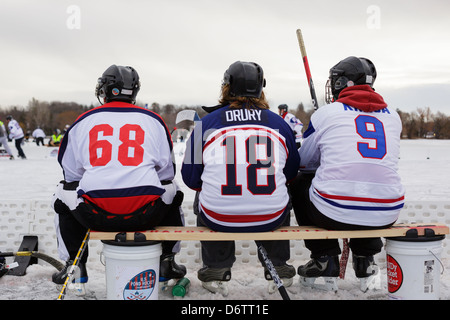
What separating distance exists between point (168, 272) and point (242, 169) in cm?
109

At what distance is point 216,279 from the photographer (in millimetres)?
2906

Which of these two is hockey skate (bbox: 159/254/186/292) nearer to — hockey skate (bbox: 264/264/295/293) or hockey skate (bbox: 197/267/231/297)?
hockey skate (bbox: 197/267/231/297)

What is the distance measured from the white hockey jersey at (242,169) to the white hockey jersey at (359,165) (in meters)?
0.28

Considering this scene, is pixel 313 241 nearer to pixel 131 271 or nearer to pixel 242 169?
pixel 242 169

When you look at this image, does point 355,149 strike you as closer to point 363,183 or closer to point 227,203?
point 363,183

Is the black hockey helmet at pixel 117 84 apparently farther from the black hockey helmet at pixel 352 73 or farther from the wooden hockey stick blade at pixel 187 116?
the black hockey helmet at pixel 352 73

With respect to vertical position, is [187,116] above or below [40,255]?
above

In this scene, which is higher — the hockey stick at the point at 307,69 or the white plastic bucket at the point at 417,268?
the hockey stick at the point at 307,69

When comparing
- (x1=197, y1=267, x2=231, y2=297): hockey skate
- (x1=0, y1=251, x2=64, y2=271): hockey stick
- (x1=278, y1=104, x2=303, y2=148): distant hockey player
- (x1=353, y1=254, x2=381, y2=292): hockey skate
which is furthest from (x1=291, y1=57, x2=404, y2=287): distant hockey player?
(x1=278, y1=104, x2=303, y2=148): distant hockey player

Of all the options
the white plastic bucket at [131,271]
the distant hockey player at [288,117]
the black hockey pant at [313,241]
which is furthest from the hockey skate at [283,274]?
the distant hockey player at [288,117]

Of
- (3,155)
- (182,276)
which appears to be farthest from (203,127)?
(3,155)

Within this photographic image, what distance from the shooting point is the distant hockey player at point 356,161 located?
2.57 metres

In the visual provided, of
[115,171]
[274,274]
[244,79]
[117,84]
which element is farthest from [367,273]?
[117,84]
